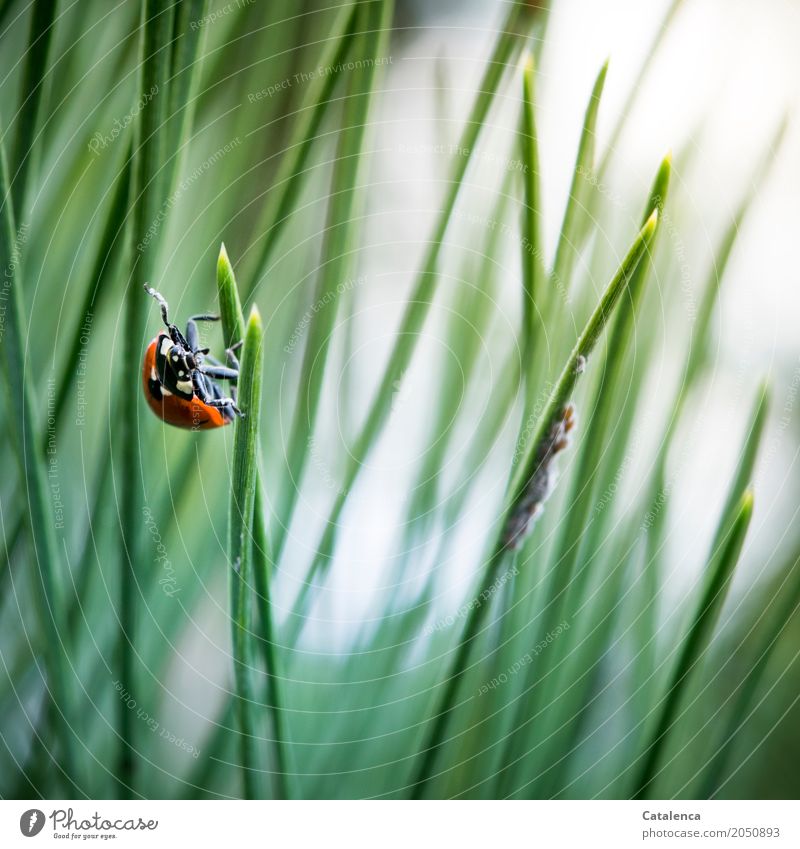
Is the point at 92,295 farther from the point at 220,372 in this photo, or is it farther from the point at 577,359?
the point at 577,359

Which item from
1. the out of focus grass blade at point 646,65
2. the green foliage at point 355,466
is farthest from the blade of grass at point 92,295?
the out of focus grass blade at point 646,65

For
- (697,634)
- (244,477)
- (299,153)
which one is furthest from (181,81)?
(697,634)

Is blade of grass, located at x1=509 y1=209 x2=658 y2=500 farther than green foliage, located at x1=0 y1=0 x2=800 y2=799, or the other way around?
green foliage, located at x1=0 y1=0 x2=800 y2=799

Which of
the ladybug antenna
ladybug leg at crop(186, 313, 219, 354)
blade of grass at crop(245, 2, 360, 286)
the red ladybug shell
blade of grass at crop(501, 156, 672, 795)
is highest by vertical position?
blade of grass at crop(245, 2, 360, 286)

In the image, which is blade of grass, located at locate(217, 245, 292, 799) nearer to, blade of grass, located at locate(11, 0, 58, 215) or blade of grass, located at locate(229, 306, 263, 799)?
blade of grass, located at locate(229, 306, 263, 799)

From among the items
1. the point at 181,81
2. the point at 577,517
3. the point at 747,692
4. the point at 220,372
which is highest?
the point at 181,81

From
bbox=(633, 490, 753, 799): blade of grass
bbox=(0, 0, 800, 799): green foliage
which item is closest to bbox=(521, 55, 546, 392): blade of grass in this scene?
bbox=(0, 0, 800, 799): green foliage

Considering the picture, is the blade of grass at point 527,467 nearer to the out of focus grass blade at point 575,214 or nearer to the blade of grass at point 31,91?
the out of focus grass blade at point 575,214
